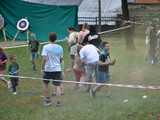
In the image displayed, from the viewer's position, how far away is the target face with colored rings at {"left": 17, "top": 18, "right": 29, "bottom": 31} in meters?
30.7

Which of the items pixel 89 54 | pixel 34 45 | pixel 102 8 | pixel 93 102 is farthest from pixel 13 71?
pixel 102 8

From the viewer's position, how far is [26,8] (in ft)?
105

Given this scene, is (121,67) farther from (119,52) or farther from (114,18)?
(114,18)

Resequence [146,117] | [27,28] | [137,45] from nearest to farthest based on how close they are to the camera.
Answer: [146,117]
[137,45]
[27,28]

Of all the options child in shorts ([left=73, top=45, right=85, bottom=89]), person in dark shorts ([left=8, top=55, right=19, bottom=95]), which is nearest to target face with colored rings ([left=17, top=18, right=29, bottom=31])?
child in shorts ([left=73, top=45, right=85, bottom=89])

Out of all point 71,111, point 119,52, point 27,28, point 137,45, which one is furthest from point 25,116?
point 27,28

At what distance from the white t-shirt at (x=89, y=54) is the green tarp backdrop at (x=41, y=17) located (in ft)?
54.2

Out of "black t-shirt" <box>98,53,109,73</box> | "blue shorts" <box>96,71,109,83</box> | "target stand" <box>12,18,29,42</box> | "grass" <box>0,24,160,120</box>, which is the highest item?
"target stand" <box>12,18,29,42</box>

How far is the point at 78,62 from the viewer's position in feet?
51.9

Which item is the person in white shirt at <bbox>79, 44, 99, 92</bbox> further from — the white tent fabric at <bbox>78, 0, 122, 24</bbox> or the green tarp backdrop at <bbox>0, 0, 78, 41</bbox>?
the white tent fabric at <bbox>78, 0, 122, 24</bbox>

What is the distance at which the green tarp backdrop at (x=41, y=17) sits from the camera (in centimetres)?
3130

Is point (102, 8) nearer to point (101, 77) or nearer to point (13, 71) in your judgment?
point (13, 71)

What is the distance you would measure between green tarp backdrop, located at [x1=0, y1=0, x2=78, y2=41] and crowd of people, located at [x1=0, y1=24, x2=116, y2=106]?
14.1 m

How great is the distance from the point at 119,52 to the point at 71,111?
12336mm
